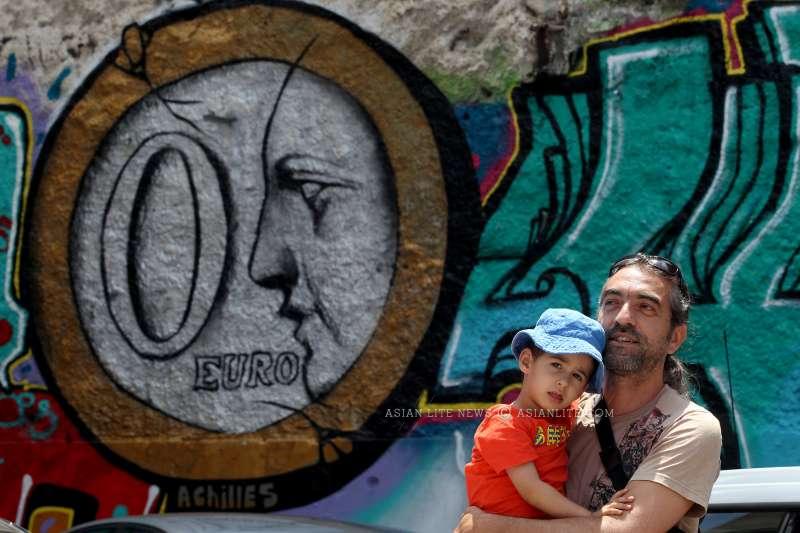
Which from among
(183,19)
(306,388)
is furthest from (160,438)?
(183,19)

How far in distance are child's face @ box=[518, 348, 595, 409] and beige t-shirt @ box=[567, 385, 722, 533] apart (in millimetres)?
107

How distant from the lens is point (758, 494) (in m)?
3.46

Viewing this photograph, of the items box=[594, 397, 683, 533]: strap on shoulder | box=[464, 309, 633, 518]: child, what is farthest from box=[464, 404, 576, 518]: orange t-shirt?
box=[594, 397, 683, 533]: strap on shoulder

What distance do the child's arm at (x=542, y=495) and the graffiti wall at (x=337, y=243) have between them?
14.0 ft

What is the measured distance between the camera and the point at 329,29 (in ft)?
24.7

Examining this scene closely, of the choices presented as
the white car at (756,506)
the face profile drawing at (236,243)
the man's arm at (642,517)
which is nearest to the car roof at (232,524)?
the white car at (756,506)

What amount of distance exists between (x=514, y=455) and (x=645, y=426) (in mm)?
322

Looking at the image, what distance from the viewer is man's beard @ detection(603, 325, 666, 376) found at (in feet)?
9.63

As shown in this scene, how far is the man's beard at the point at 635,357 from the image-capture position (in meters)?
2.94

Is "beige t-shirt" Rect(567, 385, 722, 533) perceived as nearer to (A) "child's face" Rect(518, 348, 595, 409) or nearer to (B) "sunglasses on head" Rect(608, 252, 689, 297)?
(A) "child's face" Rect(518, 348, 595, 409)

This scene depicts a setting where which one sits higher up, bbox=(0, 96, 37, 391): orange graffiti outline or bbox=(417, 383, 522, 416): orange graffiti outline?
bbox=(0, 96, 37, 391): orange graffiti outline

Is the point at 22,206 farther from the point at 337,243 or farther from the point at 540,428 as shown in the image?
the point at 540,428

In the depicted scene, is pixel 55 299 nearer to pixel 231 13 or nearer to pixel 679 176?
pixel 231 13

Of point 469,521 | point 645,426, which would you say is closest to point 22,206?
point 469,521
